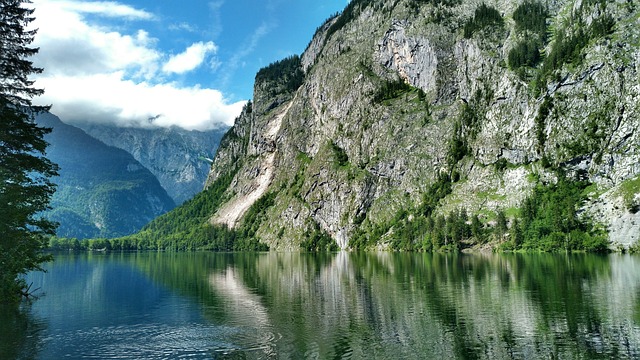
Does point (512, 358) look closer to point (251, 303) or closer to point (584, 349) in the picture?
point (584, 349)

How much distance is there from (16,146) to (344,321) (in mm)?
38462

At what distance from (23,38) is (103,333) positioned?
30701mm

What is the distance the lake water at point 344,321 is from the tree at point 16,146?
22.6 ft

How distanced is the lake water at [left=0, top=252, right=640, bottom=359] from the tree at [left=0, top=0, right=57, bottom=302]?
22.6 ft

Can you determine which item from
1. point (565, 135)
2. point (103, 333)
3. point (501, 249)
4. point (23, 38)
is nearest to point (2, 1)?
point (23, 38)

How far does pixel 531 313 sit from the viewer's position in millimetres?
48000

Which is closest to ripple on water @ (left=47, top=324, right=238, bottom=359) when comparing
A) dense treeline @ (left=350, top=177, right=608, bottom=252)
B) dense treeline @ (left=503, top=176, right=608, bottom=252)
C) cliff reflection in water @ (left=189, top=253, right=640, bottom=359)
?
cliff reflection in water @ (left=189, top=253, right=640, bottom=359)

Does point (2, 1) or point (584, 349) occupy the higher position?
point (2, 1)

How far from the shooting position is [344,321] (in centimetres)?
4716

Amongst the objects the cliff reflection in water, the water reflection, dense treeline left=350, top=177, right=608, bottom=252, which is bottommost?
the cliff reflection in water

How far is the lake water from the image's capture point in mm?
35438

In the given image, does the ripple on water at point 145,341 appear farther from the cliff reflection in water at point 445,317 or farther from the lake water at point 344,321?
the cliff reflection in water at point 445,317

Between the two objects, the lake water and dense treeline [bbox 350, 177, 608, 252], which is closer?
the lake water

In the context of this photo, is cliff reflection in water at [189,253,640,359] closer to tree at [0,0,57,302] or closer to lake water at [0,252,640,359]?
lake water at [0,252,640,359]
